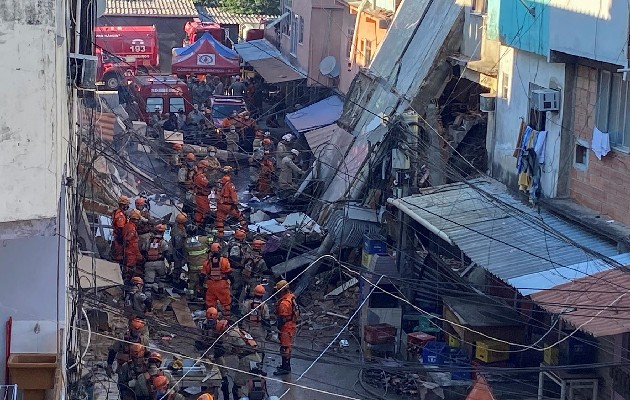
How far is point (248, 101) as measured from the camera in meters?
37.9

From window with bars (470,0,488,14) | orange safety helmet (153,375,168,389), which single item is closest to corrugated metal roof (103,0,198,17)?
window with bars (470,0,488,14)

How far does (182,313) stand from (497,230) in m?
5.74

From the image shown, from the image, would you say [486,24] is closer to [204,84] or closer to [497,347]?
[497,347]

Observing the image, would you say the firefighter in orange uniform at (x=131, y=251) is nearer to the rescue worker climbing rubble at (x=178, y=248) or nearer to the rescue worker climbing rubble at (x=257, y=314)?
the rescue worker climbing rubble at (x=178, y=248)

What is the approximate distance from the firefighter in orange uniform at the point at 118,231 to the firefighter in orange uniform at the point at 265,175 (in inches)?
285

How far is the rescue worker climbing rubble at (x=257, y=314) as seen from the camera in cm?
1644

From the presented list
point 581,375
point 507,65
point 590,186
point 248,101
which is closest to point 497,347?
point 581,375

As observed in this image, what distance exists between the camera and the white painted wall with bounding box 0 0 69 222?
8.80 m

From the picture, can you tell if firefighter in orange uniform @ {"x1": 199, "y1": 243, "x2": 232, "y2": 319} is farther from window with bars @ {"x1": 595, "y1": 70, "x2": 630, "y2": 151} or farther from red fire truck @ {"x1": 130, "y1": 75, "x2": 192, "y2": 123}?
red fire truck @ {"x1": 130, "y1": 75, "x2": 192, "y2": 123}

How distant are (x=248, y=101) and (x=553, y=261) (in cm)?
2488

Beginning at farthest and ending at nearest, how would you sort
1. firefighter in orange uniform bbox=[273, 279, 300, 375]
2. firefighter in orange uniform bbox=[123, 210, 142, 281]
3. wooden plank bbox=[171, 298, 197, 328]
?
firefighter in orange uniform bbox=[123, 210, 142, 281], wooden plank bbox=[171, 298, 197, 328], firefighter in orange uniform bbox=[273, 279, 300, 375]

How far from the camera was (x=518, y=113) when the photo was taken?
17.7 metres

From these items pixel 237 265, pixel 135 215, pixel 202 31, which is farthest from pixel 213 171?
pixel 202 31

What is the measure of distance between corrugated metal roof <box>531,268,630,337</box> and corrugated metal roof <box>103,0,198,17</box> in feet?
128
